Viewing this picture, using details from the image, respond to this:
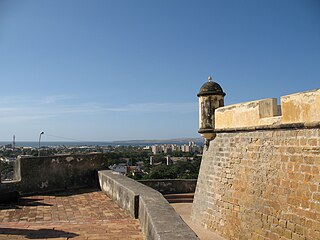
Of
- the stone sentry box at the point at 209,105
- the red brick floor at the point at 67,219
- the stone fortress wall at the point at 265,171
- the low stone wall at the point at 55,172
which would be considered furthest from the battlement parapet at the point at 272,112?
the red brick floor at the point at 67,219

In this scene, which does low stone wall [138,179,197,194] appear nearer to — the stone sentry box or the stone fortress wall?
the stone fortress wall

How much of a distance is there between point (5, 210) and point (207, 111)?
7199mm

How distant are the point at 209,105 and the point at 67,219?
278 inches

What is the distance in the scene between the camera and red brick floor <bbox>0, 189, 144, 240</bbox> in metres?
3.97

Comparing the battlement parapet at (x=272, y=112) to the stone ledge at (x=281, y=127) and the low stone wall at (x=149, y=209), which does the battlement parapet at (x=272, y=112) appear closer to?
the stone ledge at (x=281, y=127)

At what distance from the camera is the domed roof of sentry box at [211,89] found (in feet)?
35.4

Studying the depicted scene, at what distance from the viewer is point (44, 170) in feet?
24.7

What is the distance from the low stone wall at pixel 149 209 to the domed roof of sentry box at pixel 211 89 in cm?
499

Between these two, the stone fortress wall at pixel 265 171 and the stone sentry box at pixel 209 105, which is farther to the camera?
the stone sentry box at pixel 209 105

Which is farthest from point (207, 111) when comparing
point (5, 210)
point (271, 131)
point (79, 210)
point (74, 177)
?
point (5, 210)

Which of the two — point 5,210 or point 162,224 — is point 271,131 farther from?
point 5,210

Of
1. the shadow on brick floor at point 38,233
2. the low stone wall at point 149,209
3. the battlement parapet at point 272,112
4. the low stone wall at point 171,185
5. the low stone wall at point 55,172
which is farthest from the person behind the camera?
the low stone wall at point 171,185

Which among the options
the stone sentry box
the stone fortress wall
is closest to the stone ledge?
the stone fortress wall

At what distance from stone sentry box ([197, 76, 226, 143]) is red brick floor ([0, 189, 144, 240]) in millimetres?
5030
